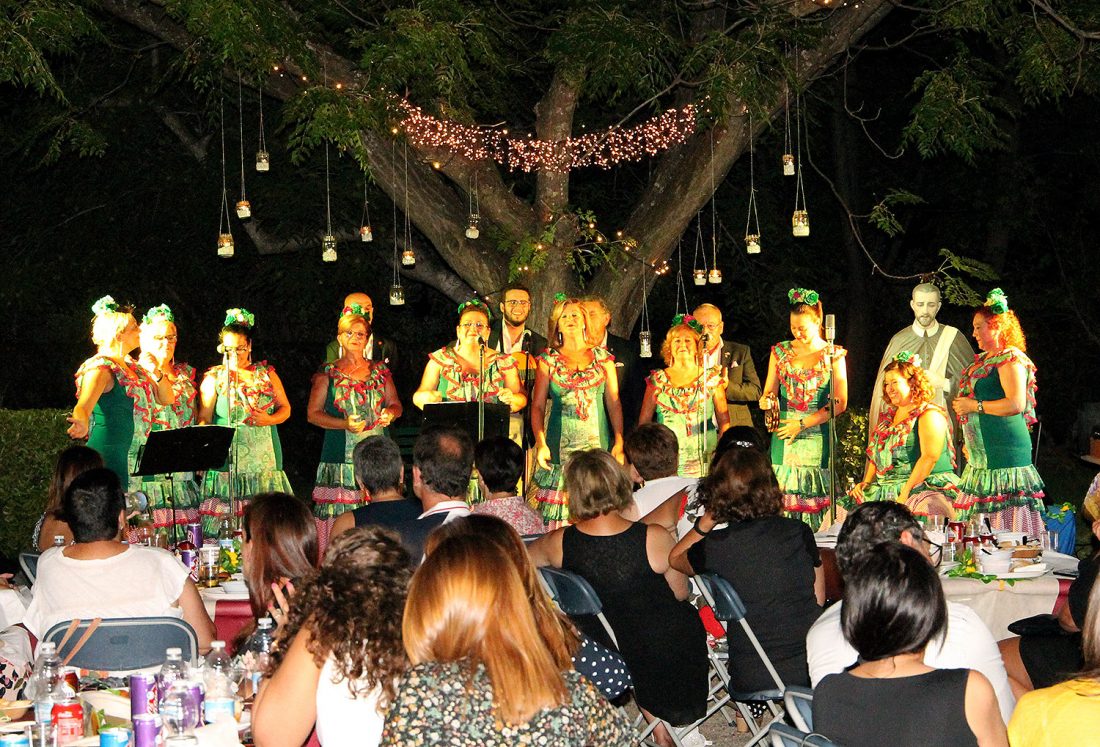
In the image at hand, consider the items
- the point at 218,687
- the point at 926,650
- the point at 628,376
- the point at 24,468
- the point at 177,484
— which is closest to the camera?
the point at 926,650

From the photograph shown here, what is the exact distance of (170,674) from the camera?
11.1 ft

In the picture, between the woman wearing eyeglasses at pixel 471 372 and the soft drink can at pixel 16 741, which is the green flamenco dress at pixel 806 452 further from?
the soft drink can at pixel 16 741

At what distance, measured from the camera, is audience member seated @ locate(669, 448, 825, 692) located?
482 cm

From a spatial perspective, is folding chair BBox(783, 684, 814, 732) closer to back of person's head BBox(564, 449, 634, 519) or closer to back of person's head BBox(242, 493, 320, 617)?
back of person's head BBox(242, 493, 320, 617)

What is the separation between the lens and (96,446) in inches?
339

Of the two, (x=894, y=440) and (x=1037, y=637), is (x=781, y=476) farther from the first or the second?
(x=1037, y=637)

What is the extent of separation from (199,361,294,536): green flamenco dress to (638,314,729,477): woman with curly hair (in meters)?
2.59

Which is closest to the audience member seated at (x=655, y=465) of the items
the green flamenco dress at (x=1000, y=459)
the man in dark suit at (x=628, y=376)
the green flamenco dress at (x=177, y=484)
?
the green flamenco dress at (x=1000, y=459)

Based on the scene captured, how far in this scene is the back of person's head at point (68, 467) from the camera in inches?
232

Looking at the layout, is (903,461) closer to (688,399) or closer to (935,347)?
(935,347)

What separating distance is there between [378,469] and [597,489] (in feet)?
3.06

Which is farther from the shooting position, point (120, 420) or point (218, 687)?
point (120, 420)

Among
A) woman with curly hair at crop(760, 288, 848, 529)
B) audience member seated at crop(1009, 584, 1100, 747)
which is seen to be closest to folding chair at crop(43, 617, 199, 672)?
audience member seated at crop(1009, 584, 1100, 747)

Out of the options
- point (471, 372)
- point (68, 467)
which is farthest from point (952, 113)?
point (68, 467)
